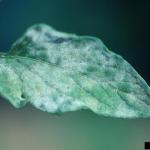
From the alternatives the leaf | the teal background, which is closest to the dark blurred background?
the teal background

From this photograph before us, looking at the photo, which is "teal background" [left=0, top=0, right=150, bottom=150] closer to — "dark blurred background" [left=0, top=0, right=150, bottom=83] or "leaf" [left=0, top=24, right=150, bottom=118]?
"dark blurred background" [left=0, top=0, right=150, bottom=83]

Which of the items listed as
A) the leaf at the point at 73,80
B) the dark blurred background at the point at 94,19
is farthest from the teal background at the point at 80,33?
the leaf at the point at 73,80

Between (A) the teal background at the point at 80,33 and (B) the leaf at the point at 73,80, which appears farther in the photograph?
(A) the teal background at the point at 80,33

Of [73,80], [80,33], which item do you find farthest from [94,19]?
[73,80]

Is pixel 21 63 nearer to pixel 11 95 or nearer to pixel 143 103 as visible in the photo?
pixel 11 95

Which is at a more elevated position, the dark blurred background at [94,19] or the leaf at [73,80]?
the dark blurred background at [94,19]

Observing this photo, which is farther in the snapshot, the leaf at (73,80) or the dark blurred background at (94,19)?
the dark blurred background at (94,19)

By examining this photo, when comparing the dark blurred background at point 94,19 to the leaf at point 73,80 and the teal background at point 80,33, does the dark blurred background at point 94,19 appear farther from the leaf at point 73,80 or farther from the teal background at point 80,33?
the leaf at point 73,80
